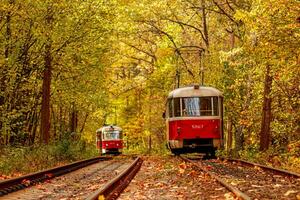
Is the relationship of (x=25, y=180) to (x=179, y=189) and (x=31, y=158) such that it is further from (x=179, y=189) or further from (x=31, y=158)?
(x=31, y=158)

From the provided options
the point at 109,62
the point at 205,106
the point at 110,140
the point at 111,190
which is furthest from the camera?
the point at 110,140

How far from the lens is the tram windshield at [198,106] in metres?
22.6

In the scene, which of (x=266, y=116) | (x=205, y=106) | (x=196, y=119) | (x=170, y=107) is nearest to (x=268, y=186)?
(x=196, y=119)

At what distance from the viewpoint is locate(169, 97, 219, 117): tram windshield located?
2264 cm

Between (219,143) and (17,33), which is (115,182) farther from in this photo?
(17,33)

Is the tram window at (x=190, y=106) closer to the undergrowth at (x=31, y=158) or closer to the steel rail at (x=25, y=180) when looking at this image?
the undergrowth at (x=31, y=158)

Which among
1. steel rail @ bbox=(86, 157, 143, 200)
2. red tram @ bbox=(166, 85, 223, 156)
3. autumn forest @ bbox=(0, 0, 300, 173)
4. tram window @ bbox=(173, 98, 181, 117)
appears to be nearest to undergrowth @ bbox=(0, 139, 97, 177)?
autumn forest @ bbox=(0, 0, 300, 173)

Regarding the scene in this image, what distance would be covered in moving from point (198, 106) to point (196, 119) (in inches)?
24.8

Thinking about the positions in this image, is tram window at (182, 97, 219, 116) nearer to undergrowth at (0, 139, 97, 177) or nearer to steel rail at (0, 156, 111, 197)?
undergrowth at (0, 139, 97, 177)

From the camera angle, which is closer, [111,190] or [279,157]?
[111,190]

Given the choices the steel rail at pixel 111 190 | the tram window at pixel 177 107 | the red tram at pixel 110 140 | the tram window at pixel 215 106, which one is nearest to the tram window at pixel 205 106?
the tram window at pixel 215 106

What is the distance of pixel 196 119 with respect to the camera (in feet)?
73.7

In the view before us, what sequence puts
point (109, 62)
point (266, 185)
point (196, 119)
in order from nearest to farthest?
point (266, 185), point (196, 119), point (109, 62)

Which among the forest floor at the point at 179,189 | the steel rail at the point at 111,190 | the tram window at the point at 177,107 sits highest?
the tram window at the point at 177,107
